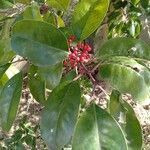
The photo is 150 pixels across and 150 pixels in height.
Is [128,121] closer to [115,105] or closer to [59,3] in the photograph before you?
[115,105]

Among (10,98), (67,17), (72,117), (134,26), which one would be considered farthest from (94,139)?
(67,17)

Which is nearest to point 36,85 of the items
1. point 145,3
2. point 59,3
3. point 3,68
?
point 3,68

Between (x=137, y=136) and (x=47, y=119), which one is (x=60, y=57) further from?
(x=137, y=136)

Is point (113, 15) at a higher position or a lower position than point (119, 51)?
higher

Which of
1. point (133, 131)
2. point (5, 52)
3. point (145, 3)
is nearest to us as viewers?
point (133, 131)

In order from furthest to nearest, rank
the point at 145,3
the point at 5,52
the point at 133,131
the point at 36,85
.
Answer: the point at 145,3 < the point at 36,85 < the point at 5,52 < the point at 133,131

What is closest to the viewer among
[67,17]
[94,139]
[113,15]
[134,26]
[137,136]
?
[94,139]
